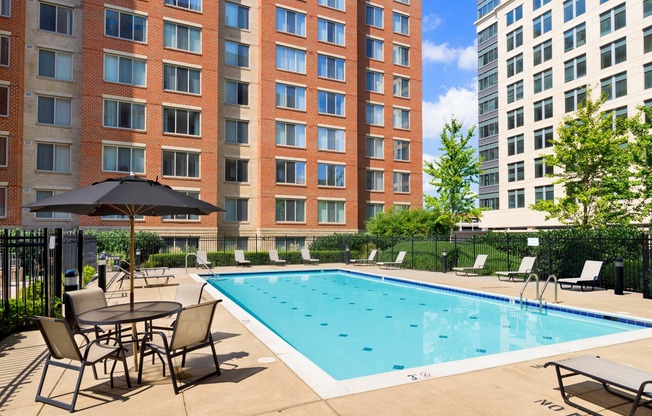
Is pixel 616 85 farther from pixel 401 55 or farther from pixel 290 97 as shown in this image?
pixel 290 97

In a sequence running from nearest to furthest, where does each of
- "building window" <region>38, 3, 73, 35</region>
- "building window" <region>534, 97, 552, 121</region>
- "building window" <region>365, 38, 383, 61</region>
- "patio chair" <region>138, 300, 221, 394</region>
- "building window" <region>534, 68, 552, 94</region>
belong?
"patio chair" <region>138, 300, 221, 394</region> → "building window" <region>38, 3, 73, 35</region> → "building window" <region>365, 38, 383, 61</region> → "building window" <region>534, 97, 552, 121</region> → "building window" <region>534, 68, 552, 94</region>

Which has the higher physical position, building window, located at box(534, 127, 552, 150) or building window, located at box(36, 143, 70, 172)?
building window, located at box(534, 127, 552, 150)

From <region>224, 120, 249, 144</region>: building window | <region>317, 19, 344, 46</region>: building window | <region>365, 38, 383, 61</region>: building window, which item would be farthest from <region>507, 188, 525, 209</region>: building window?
<region>224, 120, 249, 144</region>: building window

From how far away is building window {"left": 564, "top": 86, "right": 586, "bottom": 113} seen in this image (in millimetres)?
43812

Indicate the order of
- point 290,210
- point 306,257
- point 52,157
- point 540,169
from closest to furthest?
point 306,257, point 52,157, point 290,210, point 540,169

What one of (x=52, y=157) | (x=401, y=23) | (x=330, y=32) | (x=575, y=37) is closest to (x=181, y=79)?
(x=52, y=157)

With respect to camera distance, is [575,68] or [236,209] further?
[575,68]

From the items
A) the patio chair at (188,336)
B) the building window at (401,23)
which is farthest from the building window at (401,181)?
the patio chair at (188,336)

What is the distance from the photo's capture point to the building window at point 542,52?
48188 mm

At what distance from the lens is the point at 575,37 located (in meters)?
44.6

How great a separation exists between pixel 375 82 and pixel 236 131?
544 inches

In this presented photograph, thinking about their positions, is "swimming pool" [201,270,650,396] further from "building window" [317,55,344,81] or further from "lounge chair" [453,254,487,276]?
"building window" [317,55,344,81]

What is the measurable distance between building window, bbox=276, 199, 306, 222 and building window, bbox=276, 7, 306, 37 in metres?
13.7

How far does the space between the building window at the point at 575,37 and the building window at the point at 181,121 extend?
39310 millimetres
